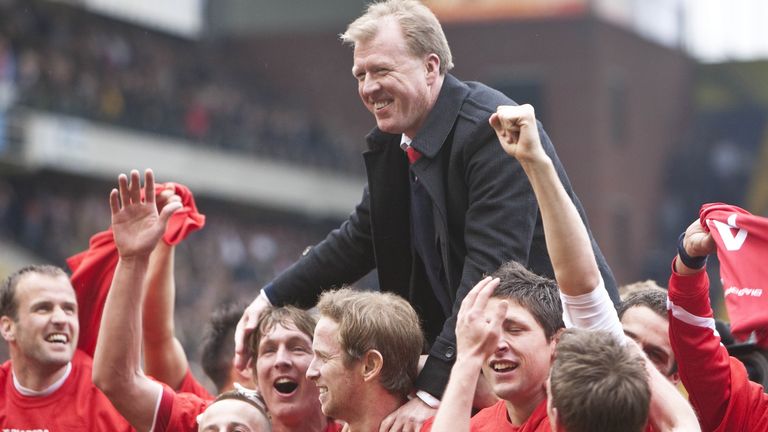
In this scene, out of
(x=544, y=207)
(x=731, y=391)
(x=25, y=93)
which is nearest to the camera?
(x=544, y=207)

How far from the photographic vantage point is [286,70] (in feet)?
102

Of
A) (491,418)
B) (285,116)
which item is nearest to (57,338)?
(491,418)

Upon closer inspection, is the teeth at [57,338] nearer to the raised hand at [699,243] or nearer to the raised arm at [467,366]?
the raised arm at [467,366]

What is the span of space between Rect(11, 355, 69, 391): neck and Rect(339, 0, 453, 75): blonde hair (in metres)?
1.94

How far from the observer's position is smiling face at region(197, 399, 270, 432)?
468cm

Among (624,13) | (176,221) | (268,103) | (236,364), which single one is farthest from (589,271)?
(624,13)

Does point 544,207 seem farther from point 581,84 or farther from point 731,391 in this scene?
point 581,84

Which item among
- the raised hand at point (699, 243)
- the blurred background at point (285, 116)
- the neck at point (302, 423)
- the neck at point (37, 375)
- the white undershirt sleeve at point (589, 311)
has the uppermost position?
the raised hand at point (699, 243)

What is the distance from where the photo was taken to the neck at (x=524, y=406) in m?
3.93

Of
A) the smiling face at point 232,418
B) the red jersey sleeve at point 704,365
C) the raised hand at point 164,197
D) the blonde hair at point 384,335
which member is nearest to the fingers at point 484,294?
the blonde hair at point 384,335

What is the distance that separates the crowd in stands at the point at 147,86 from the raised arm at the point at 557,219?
1779 cm

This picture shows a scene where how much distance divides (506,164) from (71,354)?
219cm

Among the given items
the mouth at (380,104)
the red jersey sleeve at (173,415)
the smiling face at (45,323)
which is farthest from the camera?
the smiling face at (45,323)

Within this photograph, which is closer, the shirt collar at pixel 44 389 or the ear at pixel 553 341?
the ear at pixel 553 341
